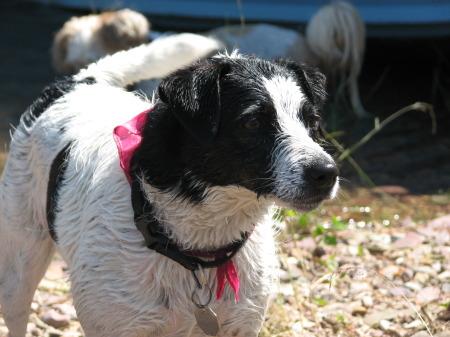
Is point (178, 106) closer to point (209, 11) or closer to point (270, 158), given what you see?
point (270, 158)

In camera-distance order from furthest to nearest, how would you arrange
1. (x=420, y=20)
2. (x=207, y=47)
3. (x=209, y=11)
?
1. (x=209, y=11)
2. (x=420, y=20)
3. (x=207, y=47)

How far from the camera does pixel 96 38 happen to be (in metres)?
8.43

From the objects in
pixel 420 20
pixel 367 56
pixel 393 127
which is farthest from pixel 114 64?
pixel 367 56

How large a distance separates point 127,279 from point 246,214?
0.49 metres

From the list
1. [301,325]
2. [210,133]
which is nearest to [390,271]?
[301,325]

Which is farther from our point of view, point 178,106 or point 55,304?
point 55,304

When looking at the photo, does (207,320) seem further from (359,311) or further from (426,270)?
(426,270)

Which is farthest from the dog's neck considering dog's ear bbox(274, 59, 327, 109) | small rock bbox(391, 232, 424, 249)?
small rock bbox(391, 232, 424, 249)

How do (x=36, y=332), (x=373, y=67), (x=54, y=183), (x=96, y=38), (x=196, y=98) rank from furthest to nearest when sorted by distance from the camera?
(x=373, y=67) → (x=96, y=38) → (x=36, y=332) → (x=54, y=183) → (x=196, y=98)

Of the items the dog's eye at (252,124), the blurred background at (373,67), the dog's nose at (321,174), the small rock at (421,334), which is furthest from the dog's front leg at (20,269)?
the blurred background at (373,67)

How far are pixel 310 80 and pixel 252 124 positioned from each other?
468 mm

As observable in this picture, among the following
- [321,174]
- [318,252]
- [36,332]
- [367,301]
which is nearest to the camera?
[321,174]

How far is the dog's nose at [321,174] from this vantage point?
2.61 metres

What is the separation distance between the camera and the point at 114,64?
12.7 ft
